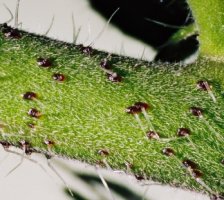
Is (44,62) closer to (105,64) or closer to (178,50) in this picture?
(105,64)

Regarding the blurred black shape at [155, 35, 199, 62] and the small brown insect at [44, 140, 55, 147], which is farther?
the blurred black shape at [155, 35, 199, 62]

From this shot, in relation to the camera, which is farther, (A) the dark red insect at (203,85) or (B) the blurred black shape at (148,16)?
(B) the blurred black shape at (148,16)

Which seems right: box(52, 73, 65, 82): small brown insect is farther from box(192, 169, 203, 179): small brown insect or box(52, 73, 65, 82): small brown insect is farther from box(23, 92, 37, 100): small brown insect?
box(192, 169, 203, 179): small brown insect

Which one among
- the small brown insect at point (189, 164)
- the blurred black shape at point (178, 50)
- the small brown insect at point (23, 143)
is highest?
the blurred black shape at point (178, 50)

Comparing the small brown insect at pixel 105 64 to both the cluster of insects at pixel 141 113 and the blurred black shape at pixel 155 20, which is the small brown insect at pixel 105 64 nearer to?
the cluster of insects at pixel 141 113

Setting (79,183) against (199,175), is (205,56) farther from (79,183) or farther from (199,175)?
(79,183)

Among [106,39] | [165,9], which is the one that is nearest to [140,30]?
[165,9]

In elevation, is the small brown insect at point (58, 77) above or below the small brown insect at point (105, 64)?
below

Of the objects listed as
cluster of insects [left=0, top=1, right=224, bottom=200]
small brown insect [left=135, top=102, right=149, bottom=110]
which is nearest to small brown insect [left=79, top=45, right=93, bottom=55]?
cluster of insects [left=0, top=1, right=224, bottom=200]

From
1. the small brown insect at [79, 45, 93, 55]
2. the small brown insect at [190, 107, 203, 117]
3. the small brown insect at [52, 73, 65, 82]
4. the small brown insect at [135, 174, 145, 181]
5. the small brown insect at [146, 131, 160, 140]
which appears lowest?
the small brown insect at [135, 174, 145, 181]

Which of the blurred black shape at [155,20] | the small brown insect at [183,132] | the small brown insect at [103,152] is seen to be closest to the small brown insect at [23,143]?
the small brown insect at [103,152]

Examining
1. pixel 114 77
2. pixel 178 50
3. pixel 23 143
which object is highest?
pixel 178 50

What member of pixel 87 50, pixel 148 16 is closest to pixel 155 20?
pixel 148 16
